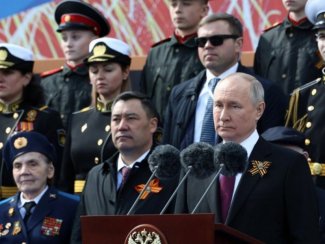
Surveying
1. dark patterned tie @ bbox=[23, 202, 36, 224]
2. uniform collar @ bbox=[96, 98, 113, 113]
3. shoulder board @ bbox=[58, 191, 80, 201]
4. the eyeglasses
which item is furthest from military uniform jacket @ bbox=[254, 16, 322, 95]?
dark patterned tie @ bbox=[23, 202, 36, 224]

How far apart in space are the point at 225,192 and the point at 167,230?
2.90 feet

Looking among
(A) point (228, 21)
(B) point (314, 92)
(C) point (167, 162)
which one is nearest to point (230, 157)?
(C) point (167, 162)

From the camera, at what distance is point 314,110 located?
759 centimetres

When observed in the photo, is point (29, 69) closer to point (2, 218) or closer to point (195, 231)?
point (2, 218)

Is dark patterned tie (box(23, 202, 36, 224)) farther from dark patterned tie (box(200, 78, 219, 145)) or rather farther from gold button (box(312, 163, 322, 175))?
gold button (box(312, 163, 322, 175))

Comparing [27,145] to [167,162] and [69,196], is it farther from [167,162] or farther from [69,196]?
[167,162]

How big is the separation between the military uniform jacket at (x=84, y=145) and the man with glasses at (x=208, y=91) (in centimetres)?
49

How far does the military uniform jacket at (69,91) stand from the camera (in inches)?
366

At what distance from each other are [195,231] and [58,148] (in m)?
3.72

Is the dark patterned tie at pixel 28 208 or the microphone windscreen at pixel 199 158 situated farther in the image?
the dark patterned tie at pixel 28 208

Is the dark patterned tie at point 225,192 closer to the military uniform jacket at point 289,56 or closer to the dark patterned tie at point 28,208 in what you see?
the dark patterned tie at point 28,208

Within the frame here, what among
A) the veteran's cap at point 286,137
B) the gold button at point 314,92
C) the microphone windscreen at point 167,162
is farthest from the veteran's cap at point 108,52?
the microphone windscreen at point 167,162

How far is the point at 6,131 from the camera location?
8664 millimetres

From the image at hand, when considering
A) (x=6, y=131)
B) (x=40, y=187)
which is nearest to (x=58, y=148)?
(x=6, y=131)
